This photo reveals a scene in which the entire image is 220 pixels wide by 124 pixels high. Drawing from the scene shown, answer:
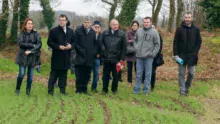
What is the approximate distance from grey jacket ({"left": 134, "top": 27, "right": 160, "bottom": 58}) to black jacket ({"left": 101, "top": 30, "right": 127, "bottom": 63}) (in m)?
0.49

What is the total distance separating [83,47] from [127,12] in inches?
443

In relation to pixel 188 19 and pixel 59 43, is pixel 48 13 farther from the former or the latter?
pixel 188 19

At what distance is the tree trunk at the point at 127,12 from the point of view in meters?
21.1

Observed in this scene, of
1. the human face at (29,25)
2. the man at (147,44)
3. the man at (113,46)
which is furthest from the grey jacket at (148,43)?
the human face at (29,25)

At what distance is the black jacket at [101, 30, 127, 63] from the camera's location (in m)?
10.3

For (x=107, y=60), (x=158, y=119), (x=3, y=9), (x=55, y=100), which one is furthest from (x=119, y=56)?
(x=3, y=9)

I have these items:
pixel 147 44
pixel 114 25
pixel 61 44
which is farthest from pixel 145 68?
pixel 61 44

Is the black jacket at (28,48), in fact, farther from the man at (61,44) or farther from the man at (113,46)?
the man at (113,46)

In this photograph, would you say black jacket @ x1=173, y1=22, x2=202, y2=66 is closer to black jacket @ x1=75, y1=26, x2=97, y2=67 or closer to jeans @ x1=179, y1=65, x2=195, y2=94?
jeans @ x1=179, y1=65, x2=195, y2=94

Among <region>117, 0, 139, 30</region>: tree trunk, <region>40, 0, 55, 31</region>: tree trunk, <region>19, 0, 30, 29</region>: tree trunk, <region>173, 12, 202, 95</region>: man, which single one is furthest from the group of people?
<region>40, 0, 55, 31</region>: tree trunk

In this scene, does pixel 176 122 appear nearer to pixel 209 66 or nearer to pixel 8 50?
pixel 209 66

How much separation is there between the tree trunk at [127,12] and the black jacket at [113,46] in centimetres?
1071

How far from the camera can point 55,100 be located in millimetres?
9164

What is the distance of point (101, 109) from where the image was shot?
838 cm
